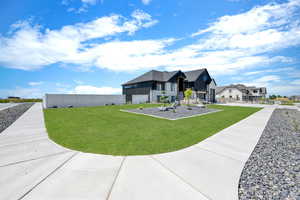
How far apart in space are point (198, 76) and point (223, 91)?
2776 centimetres

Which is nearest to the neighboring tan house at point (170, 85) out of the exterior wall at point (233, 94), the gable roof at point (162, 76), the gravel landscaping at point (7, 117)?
the gable roof at point (162, 76)

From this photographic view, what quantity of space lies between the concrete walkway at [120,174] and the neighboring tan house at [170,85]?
999 inches

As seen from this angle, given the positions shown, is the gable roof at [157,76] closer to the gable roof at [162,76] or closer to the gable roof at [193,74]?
the gable roof at [162,76]

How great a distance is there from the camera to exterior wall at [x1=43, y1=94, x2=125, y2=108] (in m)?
19.9

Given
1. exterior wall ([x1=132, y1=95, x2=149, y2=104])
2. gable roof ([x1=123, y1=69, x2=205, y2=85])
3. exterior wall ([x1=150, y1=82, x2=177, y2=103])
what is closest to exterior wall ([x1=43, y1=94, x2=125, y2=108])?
exterior wall ([x1=132, y1=95, x2=149, y2=104])

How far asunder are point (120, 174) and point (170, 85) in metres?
30.5

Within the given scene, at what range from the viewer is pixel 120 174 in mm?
2643

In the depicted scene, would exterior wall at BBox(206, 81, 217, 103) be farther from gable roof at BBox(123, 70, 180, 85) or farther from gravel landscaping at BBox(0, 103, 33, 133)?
gravel landscaping at BBox(0, 103, 33, 133)

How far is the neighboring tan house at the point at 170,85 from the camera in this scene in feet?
98.9

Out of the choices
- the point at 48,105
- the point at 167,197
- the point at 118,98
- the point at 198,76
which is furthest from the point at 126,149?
the point at 198,76

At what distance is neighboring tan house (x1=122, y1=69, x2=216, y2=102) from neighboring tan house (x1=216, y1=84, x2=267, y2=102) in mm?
12518

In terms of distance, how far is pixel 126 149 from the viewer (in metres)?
3.88

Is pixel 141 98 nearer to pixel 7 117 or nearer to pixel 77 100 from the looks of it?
pixel 77 100

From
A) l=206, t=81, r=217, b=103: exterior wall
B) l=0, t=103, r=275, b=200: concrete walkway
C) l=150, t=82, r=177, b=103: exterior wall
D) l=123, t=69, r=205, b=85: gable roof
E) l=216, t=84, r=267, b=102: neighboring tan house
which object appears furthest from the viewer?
l=216, t=84, r=267, b=102: neighboring tan house
